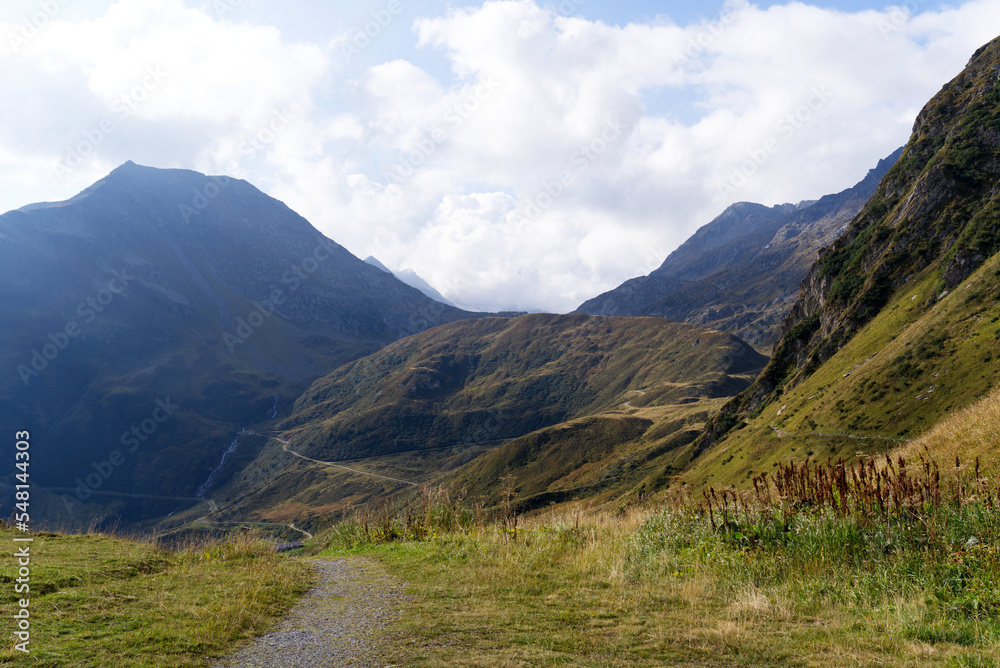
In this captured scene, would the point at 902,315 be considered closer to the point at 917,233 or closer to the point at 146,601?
the point at 917,233

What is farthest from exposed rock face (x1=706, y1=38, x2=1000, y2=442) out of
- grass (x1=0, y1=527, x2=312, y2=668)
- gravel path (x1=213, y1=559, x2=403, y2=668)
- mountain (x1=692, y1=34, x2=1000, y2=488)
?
grass (x1=0, y1=527, x2=312, y2=668)

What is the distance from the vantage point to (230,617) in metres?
7.77

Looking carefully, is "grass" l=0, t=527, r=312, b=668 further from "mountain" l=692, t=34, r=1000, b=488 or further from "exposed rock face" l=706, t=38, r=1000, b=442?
"exposed rock face" l=706, t=38, r=1000, b=442

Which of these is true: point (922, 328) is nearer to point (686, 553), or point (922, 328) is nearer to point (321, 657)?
point (686, 553)

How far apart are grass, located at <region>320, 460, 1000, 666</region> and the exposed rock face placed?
61082mm

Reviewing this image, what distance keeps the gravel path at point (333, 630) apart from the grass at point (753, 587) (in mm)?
442

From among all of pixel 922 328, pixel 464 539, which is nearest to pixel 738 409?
pixel 922 328

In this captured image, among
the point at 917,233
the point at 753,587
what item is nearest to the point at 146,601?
the point at 753,587

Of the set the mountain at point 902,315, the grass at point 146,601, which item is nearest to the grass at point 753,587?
the grass at point 146,601

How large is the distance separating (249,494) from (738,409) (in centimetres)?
16636

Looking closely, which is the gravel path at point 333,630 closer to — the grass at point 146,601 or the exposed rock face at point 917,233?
the grass at point 146,601

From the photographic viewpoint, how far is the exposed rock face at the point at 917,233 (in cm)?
6269

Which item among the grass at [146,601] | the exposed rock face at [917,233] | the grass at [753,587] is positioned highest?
the exposed rock face at [917,233]

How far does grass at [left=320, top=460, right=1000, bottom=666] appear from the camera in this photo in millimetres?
6133
